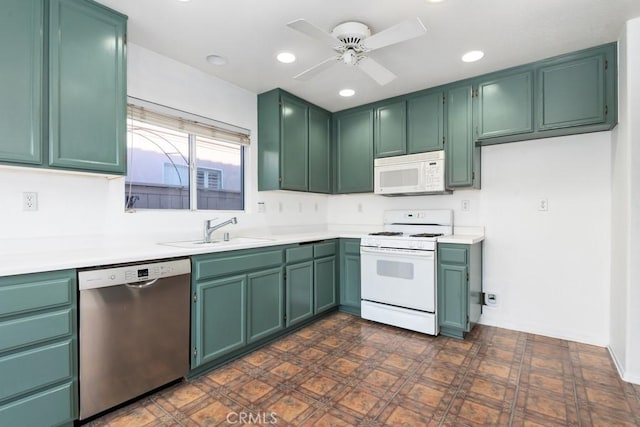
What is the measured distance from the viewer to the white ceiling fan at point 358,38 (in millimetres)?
1754

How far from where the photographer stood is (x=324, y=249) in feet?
10.8

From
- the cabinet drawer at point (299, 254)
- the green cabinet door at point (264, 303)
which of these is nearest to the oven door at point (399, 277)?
the cabinet drawer at point (299, 254)

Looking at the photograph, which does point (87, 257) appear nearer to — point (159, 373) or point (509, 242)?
point (159, 373)

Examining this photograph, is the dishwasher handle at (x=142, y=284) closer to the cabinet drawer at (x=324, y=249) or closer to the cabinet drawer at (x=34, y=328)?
the cabinet drawer at (x=34, y=328)

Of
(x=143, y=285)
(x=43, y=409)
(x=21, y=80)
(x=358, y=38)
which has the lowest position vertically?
(x=43, y=409)

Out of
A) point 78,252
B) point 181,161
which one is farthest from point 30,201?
point 181,161

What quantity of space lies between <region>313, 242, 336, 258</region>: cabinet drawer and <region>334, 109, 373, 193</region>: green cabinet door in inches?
31.9

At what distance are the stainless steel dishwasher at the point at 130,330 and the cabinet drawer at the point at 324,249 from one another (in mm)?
1378

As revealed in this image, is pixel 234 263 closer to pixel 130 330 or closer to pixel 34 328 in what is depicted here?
pixel 130 330

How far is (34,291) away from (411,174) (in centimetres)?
300

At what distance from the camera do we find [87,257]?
169 cm

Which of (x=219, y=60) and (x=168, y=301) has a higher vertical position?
(x=219, y=60)

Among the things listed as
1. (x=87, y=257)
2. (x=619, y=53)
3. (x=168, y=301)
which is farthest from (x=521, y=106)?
(x=87, y=257)

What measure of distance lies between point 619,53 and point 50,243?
411 centimetres
